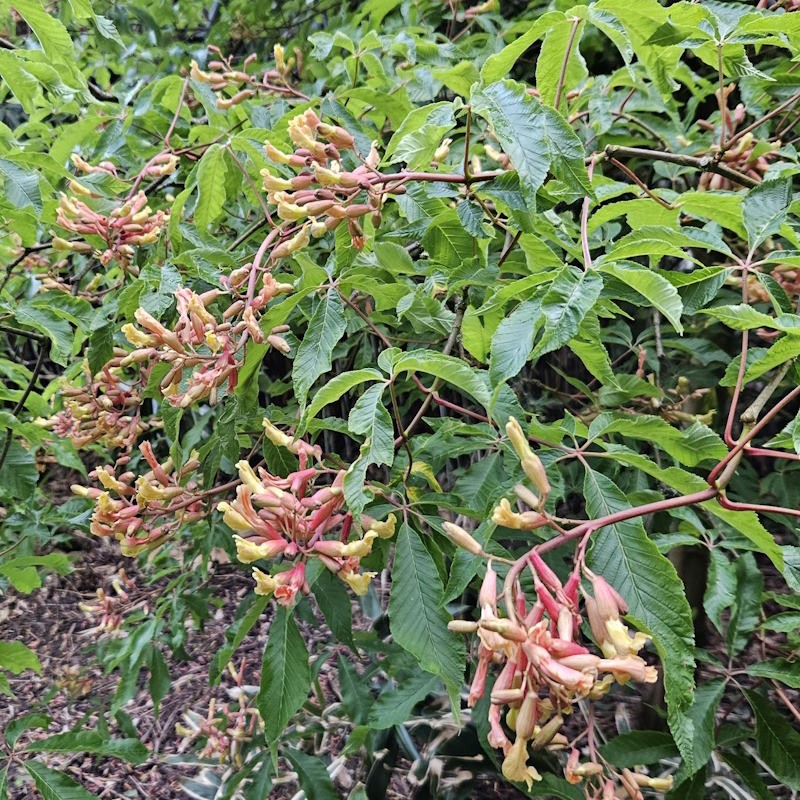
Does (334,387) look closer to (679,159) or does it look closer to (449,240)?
(449,240)

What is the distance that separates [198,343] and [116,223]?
0.37 metres

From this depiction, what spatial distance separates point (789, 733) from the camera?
1126 mm

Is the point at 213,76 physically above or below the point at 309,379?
above

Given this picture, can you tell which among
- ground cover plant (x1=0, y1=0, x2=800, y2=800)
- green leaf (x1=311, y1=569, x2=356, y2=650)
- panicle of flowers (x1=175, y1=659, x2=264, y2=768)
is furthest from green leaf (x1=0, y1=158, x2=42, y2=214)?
panicle of flowers (x1=175, y1=659, x2=264, y2=768)

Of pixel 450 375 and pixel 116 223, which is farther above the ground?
pixel 116 223

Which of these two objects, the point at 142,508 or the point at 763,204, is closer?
the point at 763,204

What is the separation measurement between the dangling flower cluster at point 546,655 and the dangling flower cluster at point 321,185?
1.58ft

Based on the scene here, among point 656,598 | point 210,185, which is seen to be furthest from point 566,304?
Result: point 210,185

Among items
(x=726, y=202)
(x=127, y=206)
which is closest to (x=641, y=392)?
(x=726, y=202)

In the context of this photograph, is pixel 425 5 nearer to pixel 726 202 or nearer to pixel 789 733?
pixel 726 202

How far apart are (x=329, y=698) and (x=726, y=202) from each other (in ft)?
7.33

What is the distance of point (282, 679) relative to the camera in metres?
0.92

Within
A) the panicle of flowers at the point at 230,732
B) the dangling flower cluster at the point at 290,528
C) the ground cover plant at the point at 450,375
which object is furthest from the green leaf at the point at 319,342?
the panicle of flowers at the point at 230,732

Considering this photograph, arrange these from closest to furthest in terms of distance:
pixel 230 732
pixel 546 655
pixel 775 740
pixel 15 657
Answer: pixel 546 655 < pixel 775 740 < pixel 15 657 < pixel 230 732
